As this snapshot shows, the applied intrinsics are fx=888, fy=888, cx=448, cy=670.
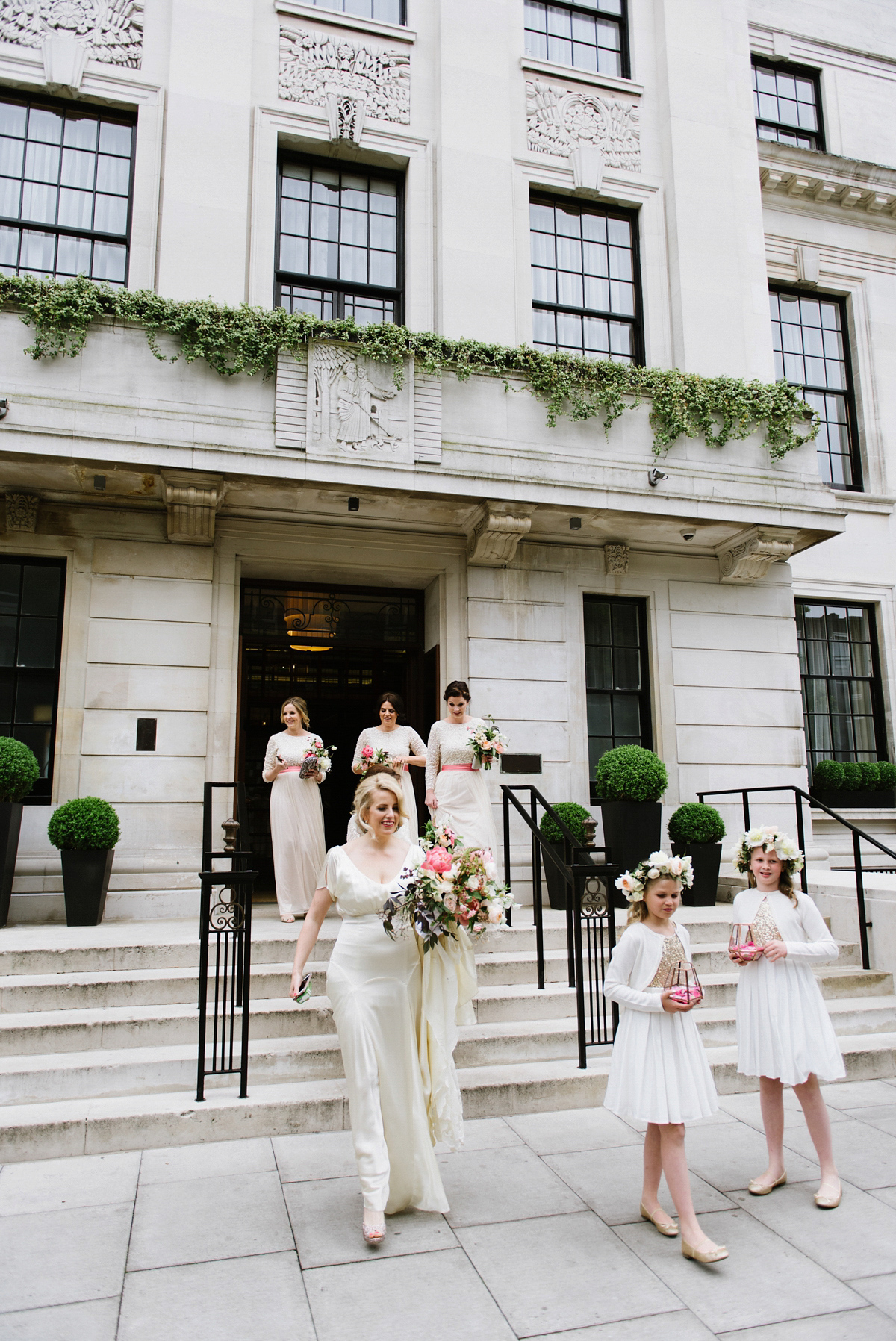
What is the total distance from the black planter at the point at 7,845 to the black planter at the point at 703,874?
Answer: 21.2 ft

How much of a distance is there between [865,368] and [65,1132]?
14.4 metres

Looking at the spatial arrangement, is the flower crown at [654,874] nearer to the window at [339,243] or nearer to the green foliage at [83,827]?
→ the green foliage at [83,827]

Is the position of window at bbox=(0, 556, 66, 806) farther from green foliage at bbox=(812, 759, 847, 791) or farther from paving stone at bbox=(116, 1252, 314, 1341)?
green foliage at bbox=(812, 759, 847, 791)

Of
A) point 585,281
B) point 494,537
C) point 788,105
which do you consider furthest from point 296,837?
point 788,105

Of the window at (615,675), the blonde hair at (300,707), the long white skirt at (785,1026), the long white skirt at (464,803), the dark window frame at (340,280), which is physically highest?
the dark window frame at (340,280)

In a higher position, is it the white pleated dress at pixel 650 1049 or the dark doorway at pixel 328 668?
the dark doorway at pixel 328 668

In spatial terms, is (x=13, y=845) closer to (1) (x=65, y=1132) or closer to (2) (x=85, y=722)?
(2) (x=85, y=722)

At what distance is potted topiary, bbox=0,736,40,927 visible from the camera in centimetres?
764

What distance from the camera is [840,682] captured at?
13.0 m

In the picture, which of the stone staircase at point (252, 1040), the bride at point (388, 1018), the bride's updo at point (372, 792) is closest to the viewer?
the bride at point (388, 1018)

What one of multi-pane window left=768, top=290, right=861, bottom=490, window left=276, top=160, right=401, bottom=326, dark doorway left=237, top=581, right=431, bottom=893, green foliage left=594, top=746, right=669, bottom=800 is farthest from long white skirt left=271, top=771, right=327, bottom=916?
multi-pane window left=768, top=290, right=861, bottom=490

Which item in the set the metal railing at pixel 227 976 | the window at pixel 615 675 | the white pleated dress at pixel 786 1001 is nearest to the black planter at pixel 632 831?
the window at pixel 615 675

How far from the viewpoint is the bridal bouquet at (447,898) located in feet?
13.1

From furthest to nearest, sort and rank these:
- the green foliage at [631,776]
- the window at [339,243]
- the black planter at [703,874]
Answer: the window at [339,243] → the black planter at [703,874] → the green foliage at [631,776]
